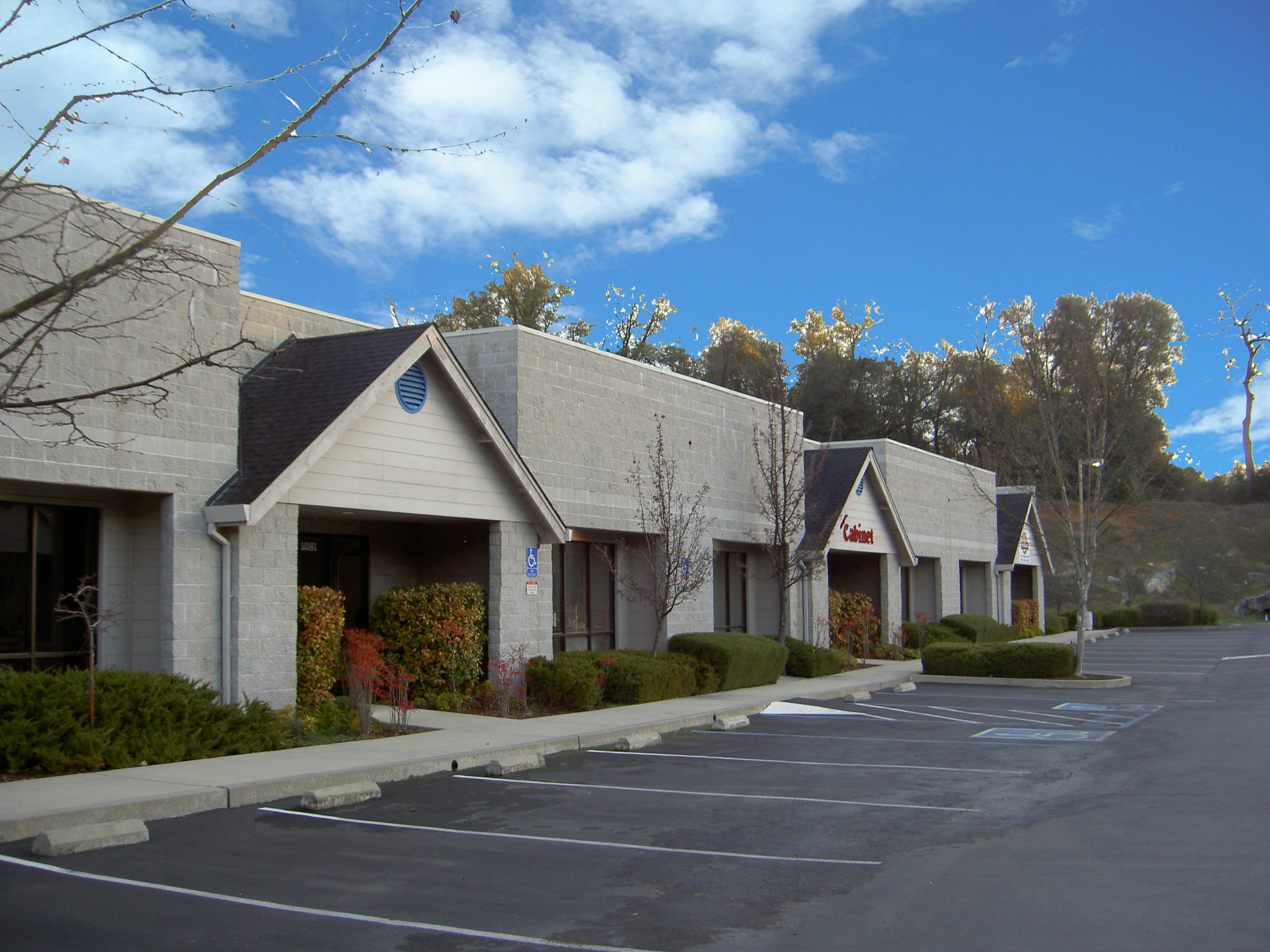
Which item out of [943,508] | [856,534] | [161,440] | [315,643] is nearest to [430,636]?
[315,643]

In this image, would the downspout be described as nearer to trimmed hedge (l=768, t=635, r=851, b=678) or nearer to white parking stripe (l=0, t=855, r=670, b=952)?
white parking stripe (l=0, t=855, r=670, b=952)

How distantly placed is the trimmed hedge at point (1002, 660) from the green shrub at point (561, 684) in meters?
11.6

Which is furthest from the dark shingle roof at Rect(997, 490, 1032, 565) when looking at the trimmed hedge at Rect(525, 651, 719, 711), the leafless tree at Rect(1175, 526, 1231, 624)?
the trimmed hedge at Rect(525, 651, 719, 711)

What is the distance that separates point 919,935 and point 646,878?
2.05 metres

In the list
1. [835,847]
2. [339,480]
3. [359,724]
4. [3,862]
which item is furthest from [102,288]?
[835,847]

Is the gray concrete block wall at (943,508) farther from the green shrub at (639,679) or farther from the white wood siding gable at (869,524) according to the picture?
the green shrub at (639,679)

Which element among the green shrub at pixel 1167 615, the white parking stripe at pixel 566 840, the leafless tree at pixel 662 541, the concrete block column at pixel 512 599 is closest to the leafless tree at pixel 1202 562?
the green shrub at pixel 1167 615

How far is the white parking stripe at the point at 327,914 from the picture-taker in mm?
6281

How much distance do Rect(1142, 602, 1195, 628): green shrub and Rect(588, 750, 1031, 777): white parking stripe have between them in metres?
51.2

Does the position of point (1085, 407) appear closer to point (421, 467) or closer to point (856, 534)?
point (856, 534)

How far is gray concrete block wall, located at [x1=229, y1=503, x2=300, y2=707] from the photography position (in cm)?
1348

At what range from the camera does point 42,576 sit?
1287 cm

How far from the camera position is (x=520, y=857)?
27.6 ft

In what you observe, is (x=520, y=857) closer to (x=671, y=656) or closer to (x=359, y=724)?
(x=359, y=724)
